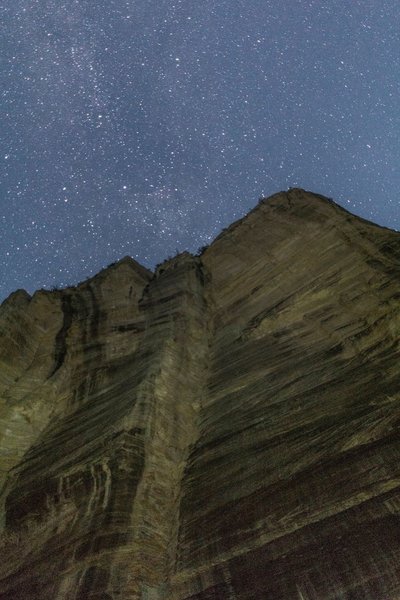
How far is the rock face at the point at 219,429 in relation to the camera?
775cm

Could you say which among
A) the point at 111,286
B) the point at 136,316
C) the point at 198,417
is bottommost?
the point at 198,417

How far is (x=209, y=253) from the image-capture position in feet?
73.6

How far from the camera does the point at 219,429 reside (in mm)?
11820

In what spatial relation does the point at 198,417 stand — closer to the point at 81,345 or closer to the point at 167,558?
the point at 167,558

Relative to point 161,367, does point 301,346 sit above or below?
below

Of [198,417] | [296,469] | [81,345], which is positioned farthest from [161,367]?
[296,469]

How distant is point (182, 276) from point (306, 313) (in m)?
6.77

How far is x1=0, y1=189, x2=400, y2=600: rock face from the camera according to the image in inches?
305

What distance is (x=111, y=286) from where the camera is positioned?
69.8 feet

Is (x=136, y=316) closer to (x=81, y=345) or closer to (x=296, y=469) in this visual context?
(x=81, y=345)

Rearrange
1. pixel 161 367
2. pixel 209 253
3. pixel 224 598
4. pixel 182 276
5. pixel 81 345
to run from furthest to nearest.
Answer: pixel 209 253 → pixel 182 276 → pixel 81 345 → pixel 161 367 → pixel 224 598

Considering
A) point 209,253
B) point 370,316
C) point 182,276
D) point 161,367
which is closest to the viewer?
point 370,316

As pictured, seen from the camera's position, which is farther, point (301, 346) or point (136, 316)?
point (136, 316)

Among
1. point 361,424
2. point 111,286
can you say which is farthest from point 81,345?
point 361,424
